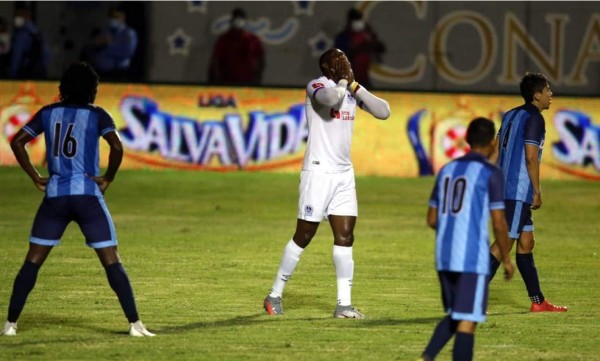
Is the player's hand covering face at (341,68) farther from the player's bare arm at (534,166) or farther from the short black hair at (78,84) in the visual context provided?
the short black hair at (78,84)

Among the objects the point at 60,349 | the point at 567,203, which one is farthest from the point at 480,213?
the point at 567,203

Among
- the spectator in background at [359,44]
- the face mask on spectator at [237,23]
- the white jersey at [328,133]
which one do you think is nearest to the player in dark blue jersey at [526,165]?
the white jersey at [328,133]

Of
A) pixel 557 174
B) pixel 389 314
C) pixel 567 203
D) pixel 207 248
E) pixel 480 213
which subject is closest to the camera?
pixel 480 213

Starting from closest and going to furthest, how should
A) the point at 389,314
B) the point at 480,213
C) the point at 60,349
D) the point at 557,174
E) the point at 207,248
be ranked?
the point at 480,213 < the point at 60,349 < the point at 389,314 < the point at 207,248 < the point at 557,174

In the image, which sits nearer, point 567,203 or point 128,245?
point 128,245

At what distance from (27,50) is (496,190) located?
18.0 metres

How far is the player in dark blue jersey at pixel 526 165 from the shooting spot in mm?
11602

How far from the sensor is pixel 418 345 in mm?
9977

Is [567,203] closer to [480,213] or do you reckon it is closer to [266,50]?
[266,50]

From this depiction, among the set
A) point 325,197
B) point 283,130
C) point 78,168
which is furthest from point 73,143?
point 283,130

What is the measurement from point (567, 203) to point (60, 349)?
13.8 metres

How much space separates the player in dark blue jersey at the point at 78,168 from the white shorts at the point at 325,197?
6.15 ft

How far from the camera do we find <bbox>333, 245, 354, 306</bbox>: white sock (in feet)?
36.6

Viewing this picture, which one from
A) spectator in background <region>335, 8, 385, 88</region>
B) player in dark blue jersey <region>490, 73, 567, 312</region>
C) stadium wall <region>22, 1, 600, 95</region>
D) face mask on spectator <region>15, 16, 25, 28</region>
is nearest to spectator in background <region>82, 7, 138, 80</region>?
stadium wall <region>22, 1, 600, 95</region>
